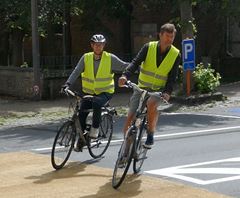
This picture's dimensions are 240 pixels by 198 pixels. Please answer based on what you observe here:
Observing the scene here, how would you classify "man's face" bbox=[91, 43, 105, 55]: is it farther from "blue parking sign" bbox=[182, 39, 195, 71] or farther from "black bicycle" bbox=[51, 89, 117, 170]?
"blue parking sign" bbox=[182, 39, 195, 71]

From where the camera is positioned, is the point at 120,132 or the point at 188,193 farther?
the point at 120,132

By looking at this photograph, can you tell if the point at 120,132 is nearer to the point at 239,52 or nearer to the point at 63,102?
the point at 63,102

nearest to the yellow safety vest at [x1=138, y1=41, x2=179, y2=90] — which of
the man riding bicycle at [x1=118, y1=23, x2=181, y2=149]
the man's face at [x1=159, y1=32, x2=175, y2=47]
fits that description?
the man riding bicycle at [x1=118, y1=23, x2=181, y2=149]

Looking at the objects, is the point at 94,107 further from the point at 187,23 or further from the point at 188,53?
the point at 187,23

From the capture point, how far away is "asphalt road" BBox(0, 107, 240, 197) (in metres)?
7.88

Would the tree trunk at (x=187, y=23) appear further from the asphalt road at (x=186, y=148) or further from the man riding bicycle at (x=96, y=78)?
the man riding bicycle at (x=96, y=78)

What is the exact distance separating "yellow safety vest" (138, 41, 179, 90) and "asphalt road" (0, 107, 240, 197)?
1217 millimetres

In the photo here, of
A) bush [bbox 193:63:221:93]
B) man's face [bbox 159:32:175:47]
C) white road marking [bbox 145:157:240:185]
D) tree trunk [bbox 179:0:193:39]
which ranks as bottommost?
white road marking [bbox 145:157:240:185]

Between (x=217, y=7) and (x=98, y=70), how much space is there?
53.0 feet

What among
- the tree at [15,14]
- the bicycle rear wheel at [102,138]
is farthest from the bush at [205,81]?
the bicycle rear wheel at [102,138]

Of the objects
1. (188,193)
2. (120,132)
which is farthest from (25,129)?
(188,193)

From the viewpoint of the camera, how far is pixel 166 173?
8125 millimetres

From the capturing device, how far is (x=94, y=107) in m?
8.75

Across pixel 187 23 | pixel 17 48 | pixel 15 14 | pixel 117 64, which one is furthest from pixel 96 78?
pixel 17 48
